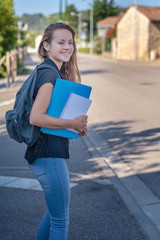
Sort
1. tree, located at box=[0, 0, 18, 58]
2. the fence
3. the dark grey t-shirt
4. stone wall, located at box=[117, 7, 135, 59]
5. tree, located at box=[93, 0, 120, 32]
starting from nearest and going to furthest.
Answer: the dark grey t-shirt
the fence
tree, located at box=[0, 0, 18, 58]
stone wall, located at box=[117, 7, 135, 59]
tree, located at box=[93, 0, 120, 32]

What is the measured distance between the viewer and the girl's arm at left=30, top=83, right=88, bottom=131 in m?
2.05

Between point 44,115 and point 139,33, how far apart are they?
4745 cm

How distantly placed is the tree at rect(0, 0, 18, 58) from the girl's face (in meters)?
15.6

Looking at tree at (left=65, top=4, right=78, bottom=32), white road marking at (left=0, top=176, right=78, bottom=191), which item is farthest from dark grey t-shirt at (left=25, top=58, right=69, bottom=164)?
tree at (left=65, top=4, right=78, bottom=32)

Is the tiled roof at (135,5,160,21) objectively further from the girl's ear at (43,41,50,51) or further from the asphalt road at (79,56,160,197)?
the girl's ear at (43,41,50,51)

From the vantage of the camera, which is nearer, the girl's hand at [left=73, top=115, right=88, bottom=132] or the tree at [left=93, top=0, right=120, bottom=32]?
the girl's hand at [left=73, top=115, right=88, bottom=132]

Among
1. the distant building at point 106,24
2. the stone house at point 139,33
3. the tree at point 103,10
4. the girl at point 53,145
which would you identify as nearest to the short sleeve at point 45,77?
the girl at point 53,145

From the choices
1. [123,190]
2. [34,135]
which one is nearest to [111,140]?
[123,190]

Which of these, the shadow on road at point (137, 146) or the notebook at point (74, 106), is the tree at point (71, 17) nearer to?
the shadow on road at point (137, 146)

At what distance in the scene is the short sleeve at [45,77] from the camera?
6.79 ft

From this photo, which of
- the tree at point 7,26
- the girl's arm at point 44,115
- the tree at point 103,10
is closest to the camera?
the girl's arm at point 44,115

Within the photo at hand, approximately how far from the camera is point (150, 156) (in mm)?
5559

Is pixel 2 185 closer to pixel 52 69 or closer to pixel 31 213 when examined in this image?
pixel 31 213

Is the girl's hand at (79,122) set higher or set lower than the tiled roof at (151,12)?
lower
